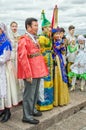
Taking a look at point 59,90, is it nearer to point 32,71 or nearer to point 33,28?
point 32,71

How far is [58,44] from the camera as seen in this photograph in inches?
221

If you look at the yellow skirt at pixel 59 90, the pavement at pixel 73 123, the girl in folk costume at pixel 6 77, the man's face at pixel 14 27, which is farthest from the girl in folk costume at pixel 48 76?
the man's face at pixel 14 27

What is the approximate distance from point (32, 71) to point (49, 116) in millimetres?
994

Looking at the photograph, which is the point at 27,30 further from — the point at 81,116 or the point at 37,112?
the point at 81,116

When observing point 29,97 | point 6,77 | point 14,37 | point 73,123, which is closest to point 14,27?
point 14,37

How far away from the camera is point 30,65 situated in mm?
4574

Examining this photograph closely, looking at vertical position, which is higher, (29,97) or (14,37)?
(14,37)

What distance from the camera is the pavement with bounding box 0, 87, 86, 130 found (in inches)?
184

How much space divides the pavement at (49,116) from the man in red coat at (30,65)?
0.14m

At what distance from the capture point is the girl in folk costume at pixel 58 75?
5.58 meters

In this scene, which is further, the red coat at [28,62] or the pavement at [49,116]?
the pavement at [49,116]

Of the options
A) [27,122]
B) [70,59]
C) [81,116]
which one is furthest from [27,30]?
[70,59]

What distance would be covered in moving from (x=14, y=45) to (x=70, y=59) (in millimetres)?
2049

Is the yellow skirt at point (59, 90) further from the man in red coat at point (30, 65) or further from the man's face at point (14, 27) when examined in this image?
the man's face at point (14, 27)
